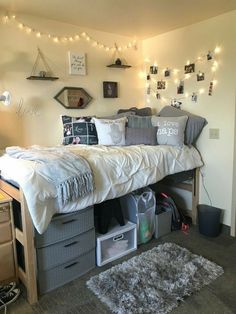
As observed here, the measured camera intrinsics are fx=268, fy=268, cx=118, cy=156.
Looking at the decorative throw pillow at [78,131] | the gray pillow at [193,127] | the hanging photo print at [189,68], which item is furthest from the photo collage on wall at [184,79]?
the decorative throw pillow at [78,131]

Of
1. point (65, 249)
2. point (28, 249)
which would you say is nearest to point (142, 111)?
point (65, 249)

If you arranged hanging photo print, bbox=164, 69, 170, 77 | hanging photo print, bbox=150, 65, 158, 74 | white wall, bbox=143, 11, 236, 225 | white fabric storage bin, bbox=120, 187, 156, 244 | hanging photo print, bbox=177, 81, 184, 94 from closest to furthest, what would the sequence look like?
white fabric storage bin, bbox=120, 187, 156, 244 < white wall, bbox=143, 11, 236, 225 < hanging photo print, bbox=177, 81, 184, 94 < hanging photo print, bbox=164, 69, 170, 77 < hanging photo print, bbox=150, 65, 158, 74

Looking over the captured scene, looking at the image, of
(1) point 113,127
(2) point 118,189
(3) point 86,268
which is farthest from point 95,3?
(3) point 86,268

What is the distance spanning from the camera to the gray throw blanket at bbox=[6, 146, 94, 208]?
180 centimetres

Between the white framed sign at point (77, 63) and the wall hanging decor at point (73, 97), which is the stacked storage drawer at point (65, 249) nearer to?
the wall hanging decor at point (73, 97)

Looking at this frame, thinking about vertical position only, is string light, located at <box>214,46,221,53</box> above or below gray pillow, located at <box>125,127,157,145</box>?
above

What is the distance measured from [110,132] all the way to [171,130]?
2.13ft

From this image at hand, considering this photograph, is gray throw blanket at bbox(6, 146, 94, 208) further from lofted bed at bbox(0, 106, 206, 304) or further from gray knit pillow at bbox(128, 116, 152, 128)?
gray knit pillow at bbox(128, 116, 152, 128)

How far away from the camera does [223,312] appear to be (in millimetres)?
1748

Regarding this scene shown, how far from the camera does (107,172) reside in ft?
6.96

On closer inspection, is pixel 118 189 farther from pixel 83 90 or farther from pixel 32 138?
pixel 83 90

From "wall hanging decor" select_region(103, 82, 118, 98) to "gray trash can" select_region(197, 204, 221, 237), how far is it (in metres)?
1.73

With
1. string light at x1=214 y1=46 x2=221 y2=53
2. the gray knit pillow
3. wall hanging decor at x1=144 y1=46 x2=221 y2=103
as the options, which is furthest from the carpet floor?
string light at x1=214 y1=46 x2=221 y2=53

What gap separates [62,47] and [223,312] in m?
2.81
